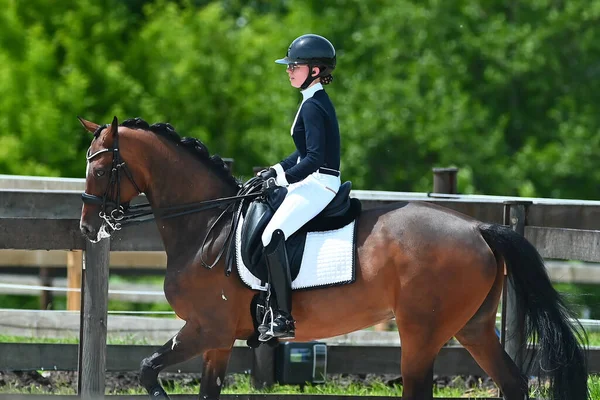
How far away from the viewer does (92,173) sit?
21.0 feet

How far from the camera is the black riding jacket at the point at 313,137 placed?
6.35 metres

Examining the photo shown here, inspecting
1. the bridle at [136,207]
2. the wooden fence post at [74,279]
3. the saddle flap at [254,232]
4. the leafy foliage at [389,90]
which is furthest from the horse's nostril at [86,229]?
the leafy foliage at [389,90]

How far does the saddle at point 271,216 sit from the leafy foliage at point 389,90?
15.1 meters

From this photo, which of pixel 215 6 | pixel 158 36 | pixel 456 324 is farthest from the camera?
pixel 215 6

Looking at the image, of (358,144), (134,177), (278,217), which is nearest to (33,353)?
(134,177)

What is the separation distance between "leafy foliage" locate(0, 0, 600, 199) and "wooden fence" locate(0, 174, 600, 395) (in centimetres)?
1359

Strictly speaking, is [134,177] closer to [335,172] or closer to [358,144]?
[335,172]

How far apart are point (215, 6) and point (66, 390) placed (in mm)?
23092

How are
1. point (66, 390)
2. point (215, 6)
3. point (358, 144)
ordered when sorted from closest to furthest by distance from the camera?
point (66, 390)
point (358, 144)
point (215, 6)

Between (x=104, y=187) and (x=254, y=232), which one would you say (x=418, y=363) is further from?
(x=104, y=187)

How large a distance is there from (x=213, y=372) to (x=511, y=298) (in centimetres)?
229

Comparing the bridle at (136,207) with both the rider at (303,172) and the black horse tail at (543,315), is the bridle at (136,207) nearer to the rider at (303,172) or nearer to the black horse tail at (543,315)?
the rider at (303,172)

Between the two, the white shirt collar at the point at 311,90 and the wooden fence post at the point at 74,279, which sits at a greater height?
the white shirt collar at the point at 311,90

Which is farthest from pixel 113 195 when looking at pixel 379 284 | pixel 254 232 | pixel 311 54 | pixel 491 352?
pixel 491 352
